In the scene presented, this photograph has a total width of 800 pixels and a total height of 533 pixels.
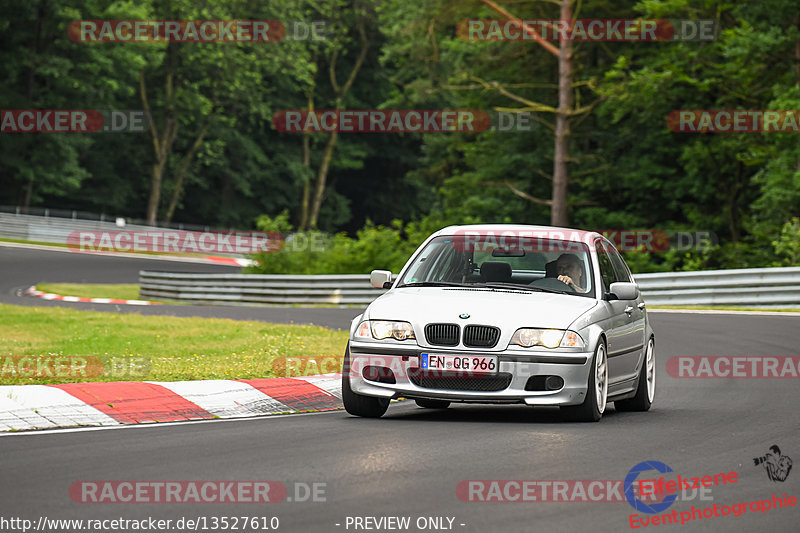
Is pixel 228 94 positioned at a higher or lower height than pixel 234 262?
higher

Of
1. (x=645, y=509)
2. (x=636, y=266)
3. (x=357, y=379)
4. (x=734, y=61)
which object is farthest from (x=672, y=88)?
(x=645, y=509)

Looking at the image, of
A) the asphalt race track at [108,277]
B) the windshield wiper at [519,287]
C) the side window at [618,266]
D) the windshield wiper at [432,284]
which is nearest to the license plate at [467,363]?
the windshield wiper at [519,287]

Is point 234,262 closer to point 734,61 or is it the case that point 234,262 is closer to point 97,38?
point 97,38

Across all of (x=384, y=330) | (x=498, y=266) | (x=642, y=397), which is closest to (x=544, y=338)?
(x=384, y=330)

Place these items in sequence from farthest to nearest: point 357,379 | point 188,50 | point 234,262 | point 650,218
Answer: point 188,50 → point 234,262 → point 650,218 → point 357,379

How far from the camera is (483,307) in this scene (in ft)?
31.6

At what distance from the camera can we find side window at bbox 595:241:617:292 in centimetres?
1095

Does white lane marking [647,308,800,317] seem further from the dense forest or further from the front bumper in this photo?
the front bumper

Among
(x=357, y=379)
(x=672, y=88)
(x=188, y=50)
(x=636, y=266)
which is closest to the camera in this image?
(x=357, y=379)

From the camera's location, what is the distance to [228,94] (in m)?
70.4

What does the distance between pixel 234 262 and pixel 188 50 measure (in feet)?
61.7

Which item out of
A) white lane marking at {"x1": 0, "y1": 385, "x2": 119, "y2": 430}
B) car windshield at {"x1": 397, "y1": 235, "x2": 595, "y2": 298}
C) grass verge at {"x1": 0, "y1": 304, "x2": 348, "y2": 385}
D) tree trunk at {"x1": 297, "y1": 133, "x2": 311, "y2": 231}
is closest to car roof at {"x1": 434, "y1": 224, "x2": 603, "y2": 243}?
car windshield at {"x1": 397, "y1": 235, "x2": 595, "y2": 298}

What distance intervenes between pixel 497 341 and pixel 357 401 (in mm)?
1267

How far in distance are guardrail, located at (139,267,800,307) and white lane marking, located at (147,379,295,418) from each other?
51.3 feet
